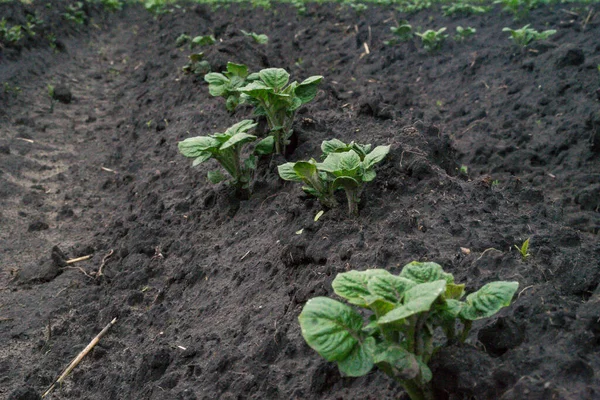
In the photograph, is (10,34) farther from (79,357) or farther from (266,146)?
(79,357)

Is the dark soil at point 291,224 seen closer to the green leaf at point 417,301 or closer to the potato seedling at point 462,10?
the green leaf at point 417,301

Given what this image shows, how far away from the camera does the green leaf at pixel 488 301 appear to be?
2.27 meters

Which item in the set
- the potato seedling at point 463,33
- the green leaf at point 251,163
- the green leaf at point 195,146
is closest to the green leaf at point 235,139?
the green leaf at point 195,146

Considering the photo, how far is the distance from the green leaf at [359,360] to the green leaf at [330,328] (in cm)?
2

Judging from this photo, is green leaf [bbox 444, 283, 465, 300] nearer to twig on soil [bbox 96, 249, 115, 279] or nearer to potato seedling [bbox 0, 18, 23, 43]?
twig on soil [bbox 96, 249, 115, 279]

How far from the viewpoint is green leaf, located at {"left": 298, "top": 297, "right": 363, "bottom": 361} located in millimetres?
2180

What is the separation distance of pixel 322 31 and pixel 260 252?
7082mm

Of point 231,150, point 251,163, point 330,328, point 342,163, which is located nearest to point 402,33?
point 251,163

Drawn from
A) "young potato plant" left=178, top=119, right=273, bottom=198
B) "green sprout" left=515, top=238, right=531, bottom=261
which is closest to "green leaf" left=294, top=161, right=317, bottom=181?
"young potato plant" left=178, top=119, right=273, bottom=198

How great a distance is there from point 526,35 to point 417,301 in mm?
6352

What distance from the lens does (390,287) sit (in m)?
2.27

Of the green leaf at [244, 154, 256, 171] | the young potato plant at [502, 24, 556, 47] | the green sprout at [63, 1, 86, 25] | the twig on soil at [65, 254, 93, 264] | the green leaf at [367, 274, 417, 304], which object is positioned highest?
the green leaf at [367, 274, 417, 304]

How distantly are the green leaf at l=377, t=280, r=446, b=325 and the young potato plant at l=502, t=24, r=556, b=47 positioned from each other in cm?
597

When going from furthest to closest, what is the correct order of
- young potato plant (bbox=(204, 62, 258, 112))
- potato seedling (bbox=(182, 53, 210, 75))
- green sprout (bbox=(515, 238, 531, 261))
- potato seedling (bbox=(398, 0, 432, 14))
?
1. potato seedling (bbox=(398, 0, 432, 14))
2. potato seedling (bbox=(182, 53, 210, 75))
3. young potato plant (bbox=(204, 62, 258, 112))
4. green sprout (bbox=(515, 238, 531, 261))
